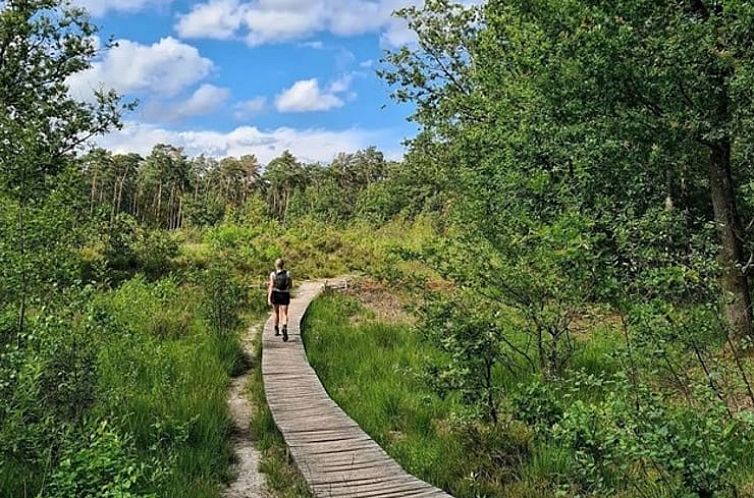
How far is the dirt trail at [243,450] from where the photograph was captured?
16.8 ft

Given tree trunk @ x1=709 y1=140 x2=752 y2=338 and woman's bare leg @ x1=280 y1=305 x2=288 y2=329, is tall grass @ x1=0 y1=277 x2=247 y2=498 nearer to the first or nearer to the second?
woman's bare leg @ x1=280 y1=305 x2=288 y2=329

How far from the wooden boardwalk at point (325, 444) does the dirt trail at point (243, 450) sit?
35 centimetres

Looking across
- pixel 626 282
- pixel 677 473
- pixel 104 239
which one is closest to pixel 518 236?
pixel 626 282

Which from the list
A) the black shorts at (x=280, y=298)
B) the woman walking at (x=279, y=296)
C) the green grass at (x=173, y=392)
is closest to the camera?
the green grass at (x=173, y=392)

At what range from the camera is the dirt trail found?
5.13m

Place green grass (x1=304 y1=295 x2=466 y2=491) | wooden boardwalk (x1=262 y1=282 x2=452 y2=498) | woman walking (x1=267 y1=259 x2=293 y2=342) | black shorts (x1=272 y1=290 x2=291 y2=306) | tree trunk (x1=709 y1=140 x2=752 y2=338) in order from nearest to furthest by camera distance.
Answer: wooden boardwalk (x1=262 y1=282 x2=452 y2=498)
green grass (x1=304 y1=295 x2=466 y2=491)
tree trunk (x1=709 y1=140 x2=752 y2=338)
woman walking (x1=267 y1=259 x2=293 y2=342)
black shorts (x1=272 y1=290 x2=291 y2=306)

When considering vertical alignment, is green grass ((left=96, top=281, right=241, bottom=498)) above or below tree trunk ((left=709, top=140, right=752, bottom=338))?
below

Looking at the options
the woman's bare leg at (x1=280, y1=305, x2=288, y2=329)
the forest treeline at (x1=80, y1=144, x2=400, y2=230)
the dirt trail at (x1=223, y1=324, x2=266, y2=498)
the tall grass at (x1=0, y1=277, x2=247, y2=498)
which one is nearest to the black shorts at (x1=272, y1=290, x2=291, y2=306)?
the woman's bare leg at (x1=280, y1=305, x2=288, y2=329)

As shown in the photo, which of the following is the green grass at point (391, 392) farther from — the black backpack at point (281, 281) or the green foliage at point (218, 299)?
the green foliage at point (218, 299)

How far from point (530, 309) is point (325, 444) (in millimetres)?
2344

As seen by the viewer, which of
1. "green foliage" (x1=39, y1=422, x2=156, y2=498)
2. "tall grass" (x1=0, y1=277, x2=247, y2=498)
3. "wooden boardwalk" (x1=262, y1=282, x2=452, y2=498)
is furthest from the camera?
"wooden boardwalk" (x1=262, y1=282, x2=452, y2=498)

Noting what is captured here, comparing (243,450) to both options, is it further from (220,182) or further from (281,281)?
(220,182)

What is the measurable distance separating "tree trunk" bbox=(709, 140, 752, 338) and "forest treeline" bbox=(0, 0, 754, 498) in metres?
0.04

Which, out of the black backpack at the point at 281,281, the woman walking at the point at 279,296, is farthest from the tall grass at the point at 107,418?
the black backpack at the point at 281,281
